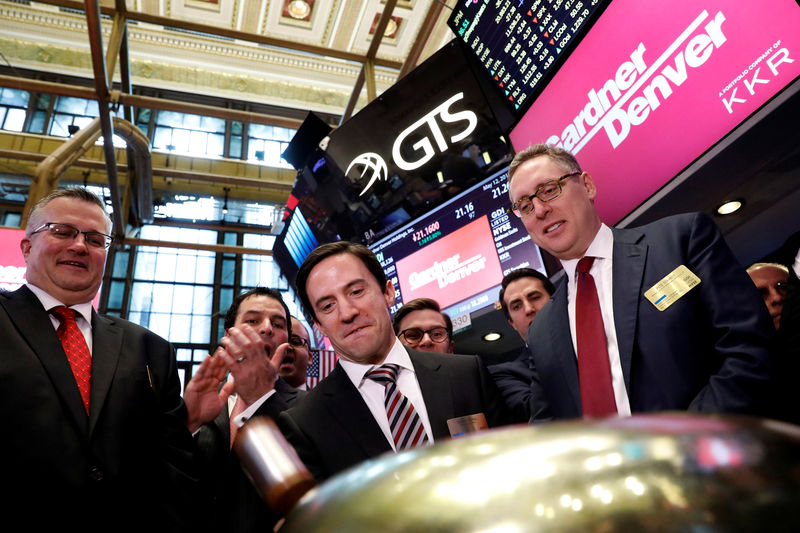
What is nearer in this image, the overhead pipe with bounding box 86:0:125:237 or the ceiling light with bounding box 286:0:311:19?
the overhead pipe with bounding box 86:0:125:237

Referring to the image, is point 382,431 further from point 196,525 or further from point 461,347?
point 461,347

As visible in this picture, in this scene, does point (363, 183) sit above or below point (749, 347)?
above

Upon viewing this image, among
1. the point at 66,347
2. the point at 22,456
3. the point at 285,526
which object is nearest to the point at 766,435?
the point at 285,526

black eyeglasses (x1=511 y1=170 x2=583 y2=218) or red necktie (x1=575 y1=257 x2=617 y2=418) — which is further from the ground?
black eyeglasses (x1=511 y1=170 x2=583 y2=218)

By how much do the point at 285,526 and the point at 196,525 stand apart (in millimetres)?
1573

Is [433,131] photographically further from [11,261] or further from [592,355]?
[11,261]

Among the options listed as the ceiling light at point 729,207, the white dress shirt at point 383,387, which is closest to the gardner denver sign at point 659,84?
the ceiling light at point 729,207

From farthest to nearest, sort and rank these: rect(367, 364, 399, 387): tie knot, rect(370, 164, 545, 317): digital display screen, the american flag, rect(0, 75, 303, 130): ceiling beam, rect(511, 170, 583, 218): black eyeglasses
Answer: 1. the american flag
2. rect(0, 75, 303, 130): ceiling beam
3. rect(370, 164, 545, 317): digital display screen
4. rect(511, 170, 583, 218): black eyeglasses
5. rect(367, 364, 399, 387): tie knot

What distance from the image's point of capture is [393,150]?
404 cm

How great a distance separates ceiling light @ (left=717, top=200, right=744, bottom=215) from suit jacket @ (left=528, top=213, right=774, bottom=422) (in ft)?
3.53

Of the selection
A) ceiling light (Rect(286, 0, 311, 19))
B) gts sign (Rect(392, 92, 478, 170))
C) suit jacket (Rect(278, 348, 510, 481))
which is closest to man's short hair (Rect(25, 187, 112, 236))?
suit jacket (Rect(278, 348, 510, 481))

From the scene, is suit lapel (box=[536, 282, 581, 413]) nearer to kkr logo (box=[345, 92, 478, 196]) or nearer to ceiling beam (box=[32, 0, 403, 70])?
kkr logo (box=[345, 92, 478, 196])

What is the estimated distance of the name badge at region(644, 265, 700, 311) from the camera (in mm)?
1395

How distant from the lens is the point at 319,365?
5.29 meters
